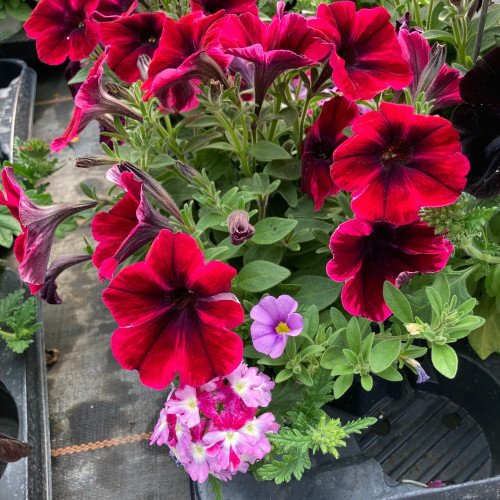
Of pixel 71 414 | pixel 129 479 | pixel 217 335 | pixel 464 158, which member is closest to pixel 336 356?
pixel 217 335

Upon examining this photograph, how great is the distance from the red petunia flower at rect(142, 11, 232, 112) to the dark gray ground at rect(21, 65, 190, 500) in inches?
32.2

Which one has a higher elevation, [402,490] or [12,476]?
[402,490]

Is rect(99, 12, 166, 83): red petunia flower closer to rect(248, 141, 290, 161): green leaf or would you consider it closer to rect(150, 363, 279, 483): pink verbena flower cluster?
rect(248, 141, 290, 161): green leaf

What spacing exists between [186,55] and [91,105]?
0.52 ft

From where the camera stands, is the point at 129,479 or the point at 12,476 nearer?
the point at 12,476

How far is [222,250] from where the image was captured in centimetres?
76

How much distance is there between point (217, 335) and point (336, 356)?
0.21 m

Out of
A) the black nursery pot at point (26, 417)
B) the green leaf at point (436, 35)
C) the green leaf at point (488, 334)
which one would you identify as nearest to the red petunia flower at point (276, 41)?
the green leaf at point (436, 35)

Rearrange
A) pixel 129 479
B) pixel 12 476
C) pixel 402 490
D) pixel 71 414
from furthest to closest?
pixel 71 414
pixel 129 479
pixel 12 476
pixel 402 490

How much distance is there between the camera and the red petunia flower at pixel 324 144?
0.86 metres

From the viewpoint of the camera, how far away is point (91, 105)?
85cm

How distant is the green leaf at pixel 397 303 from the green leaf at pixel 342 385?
4.9 inches

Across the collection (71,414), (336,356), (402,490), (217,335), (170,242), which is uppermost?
(170,242)

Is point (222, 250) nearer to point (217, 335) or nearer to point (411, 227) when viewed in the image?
point (217, 335)
